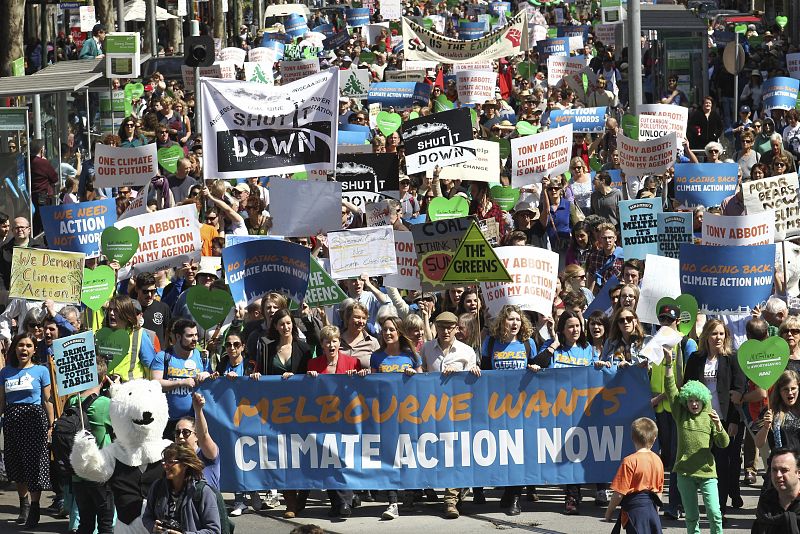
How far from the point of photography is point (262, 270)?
1289cm

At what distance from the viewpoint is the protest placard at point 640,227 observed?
47.6 ft

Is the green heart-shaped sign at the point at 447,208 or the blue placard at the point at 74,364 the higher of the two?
the blue placard at the point at 74,364

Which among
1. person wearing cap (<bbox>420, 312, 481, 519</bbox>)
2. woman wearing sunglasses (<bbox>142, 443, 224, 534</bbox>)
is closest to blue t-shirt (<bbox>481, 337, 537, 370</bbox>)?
person wearing cap (<bbox>420, 312, 481, 519</bbox>)

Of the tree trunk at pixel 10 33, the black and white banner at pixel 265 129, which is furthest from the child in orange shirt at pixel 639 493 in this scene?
the tree trunk at pixel 10 33

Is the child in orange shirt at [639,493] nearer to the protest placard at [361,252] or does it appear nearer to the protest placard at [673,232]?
the protest placard at [361,252]

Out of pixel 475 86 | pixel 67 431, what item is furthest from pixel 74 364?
pixel 475 86

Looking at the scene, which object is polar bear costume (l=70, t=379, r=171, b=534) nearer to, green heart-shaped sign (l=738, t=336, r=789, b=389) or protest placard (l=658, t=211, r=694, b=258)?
green heart-shaped sign (l=738, t=336, r=789, b=389)

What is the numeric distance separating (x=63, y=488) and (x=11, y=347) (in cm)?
101

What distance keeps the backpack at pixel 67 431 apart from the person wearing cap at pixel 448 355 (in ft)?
7.32

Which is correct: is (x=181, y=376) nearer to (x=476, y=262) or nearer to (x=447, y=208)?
(x=476, y=262)

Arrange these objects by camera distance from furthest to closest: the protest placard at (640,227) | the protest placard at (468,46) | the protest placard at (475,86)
Result: the protest placard at (468,46) < the protest placard at (475,86) < the protest placard at (640,227)

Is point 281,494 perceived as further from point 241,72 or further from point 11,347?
point 241,72

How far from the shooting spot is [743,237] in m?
14.0

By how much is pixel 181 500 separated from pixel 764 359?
4.33m
